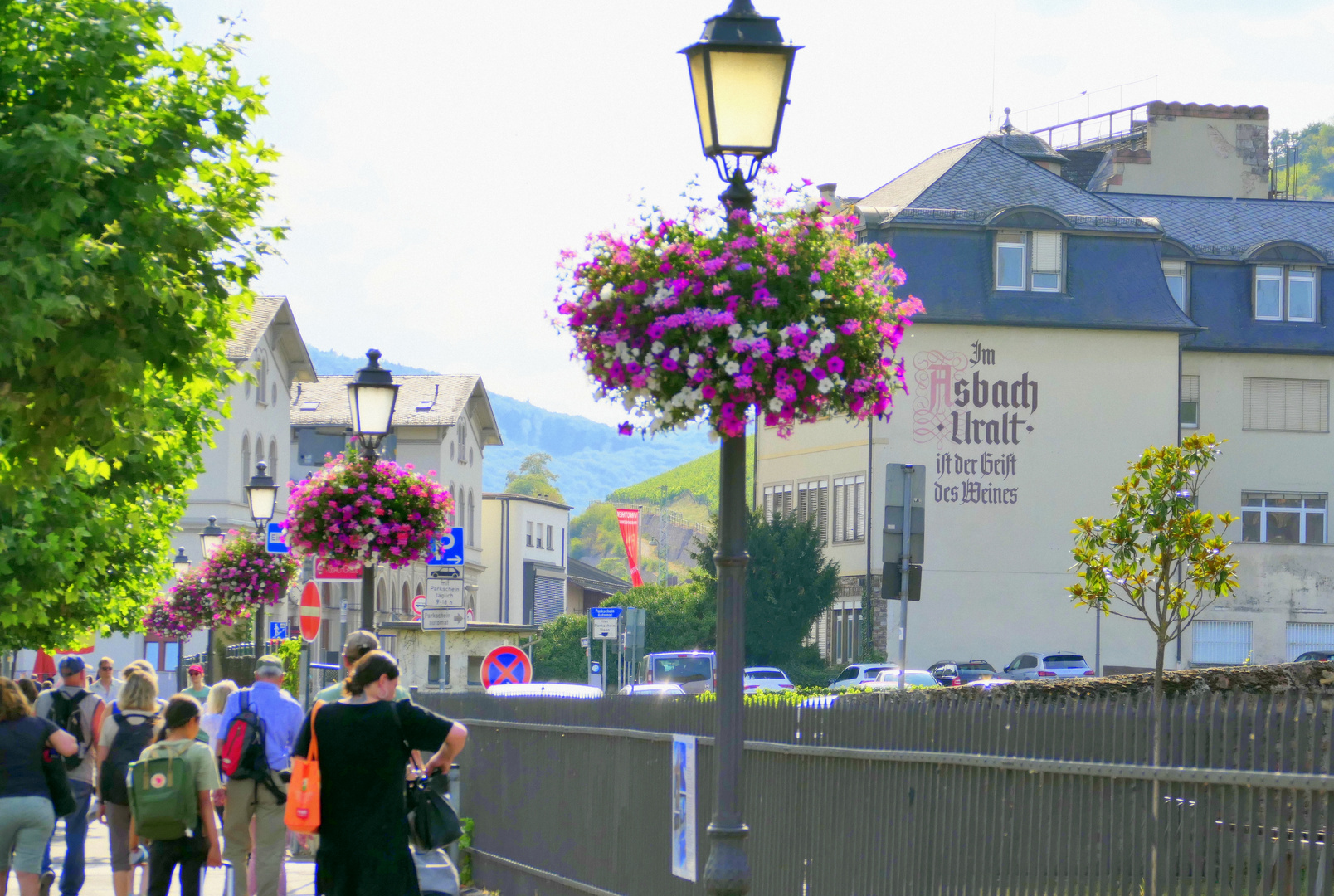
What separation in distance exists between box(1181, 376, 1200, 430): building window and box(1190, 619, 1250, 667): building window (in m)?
6.90

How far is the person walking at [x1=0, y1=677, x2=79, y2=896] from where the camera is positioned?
1039cm

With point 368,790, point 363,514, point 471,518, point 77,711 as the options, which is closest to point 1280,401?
point 471,518

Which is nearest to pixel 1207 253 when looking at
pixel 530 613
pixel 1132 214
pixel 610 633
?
pixel 1132 214

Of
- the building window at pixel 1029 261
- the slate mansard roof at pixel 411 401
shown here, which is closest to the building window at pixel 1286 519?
the building window at pixel 1029 261

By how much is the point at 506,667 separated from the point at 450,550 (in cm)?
213

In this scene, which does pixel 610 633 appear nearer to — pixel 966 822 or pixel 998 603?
pixel 998 603

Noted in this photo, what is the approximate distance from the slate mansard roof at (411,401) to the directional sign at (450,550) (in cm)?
6012

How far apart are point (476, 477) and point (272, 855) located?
74361 mm

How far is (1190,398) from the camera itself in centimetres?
5772

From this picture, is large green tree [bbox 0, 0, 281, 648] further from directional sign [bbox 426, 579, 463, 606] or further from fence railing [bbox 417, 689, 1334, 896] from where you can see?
directional sign [bbox 426, 579, 463, 606]

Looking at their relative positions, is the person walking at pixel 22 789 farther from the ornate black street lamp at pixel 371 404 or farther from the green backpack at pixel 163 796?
the ornate black street lamp at pixel 371 404

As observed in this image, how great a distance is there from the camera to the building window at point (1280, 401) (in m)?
57.9

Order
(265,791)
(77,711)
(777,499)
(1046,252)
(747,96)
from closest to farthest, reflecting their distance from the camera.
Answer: (747,96), (265,791), (77,711), (1046,252), (777,499)

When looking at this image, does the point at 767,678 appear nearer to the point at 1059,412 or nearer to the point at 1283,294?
the point at 1059,412
